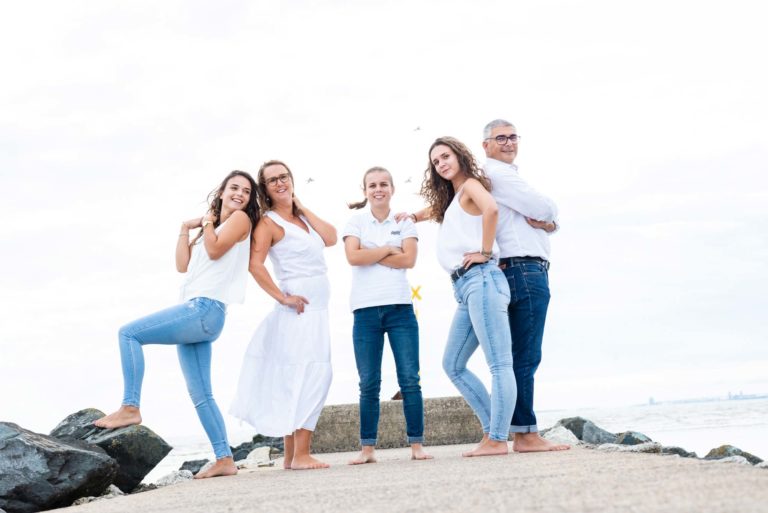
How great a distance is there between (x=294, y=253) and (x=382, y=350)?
0.87m

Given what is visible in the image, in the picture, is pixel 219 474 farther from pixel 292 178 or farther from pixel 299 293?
pixel 292 178

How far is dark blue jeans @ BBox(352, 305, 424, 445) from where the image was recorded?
17.5 ft

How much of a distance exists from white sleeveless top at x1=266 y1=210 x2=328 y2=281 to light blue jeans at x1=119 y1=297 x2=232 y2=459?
1.58 feet

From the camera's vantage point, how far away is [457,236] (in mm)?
5160

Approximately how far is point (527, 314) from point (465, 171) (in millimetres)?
983

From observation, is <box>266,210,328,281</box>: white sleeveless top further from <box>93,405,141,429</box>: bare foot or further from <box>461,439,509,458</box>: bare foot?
<box>461,439,509,458</box>: bare foot

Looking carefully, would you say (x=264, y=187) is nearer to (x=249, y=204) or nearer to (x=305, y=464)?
(x=249, y=204)

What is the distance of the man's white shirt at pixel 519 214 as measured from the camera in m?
5.11

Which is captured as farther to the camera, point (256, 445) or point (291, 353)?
point (256, 445)

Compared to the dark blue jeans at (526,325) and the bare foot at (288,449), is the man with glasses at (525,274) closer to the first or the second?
the dark blue jeans at (526,325)

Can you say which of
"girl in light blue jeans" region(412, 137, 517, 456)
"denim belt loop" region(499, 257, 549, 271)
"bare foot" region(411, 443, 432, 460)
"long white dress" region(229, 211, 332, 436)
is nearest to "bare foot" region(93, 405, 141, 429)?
"long white dress" region(229, 211, 332, 436)

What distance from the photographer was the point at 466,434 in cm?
850

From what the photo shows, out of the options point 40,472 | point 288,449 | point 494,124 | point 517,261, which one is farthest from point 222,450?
point 494,124

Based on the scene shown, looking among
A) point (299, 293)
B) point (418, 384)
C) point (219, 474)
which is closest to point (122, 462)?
point (219, 474)
